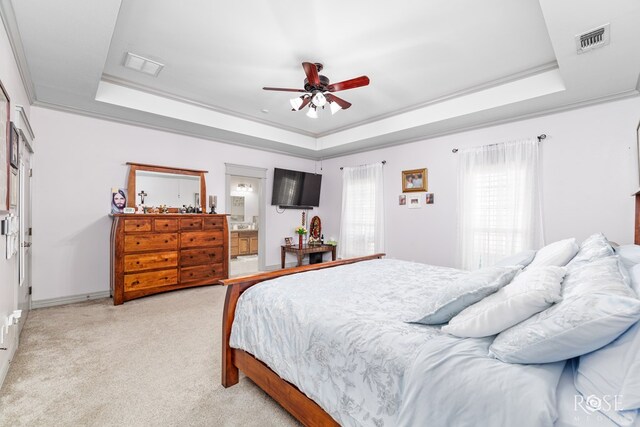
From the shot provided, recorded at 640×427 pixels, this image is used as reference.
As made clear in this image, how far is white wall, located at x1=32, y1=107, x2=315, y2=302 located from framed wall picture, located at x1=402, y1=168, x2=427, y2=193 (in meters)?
3.87

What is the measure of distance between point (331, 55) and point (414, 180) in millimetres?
2667

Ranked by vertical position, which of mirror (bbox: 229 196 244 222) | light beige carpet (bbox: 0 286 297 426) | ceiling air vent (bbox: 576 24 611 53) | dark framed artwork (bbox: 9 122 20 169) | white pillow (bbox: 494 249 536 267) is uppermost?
A: ceiling air vent (bbox: 576 24 611 53)

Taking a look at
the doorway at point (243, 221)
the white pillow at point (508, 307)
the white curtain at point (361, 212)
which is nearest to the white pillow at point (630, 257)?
the white pillow at point (508, 307)

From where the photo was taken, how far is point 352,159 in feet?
19.7

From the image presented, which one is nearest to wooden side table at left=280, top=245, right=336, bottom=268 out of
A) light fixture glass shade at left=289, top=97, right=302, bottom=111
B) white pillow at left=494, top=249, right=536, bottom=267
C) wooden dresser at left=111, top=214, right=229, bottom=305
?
wooden dresser at left=111, top=214, right=229, bottom=305

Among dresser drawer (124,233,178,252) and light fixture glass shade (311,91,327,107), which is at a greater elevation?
light fixture glass shade (311,91,327,107)

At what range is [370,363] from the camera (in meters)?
1.26

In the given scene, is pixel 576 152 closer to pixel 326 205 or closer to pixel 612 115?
pixel 612 115

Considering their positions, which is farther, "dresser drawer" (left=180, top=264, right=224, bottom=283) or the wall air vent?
"dresser drawer" (left=180, top=264, right=224, bottom=283)

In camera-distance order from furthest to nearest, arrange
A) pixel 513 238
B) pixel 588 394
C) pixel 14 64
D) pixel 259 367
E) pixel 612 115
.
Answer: pixel 513 238, pixel 612 115, pixel 14 64, pixel 259 367, pixel 588 394

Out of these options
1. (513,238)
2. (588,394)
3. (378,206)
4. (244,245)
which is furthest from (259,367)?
(244,245)

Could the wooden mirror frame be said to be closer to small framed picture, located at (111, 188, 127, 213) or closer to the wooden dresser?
small framed picture, located at (111, 188, 127, 213)

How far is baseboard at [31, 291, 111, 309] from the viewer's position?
12.0ft

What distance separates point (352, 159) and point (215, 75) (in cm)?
323
